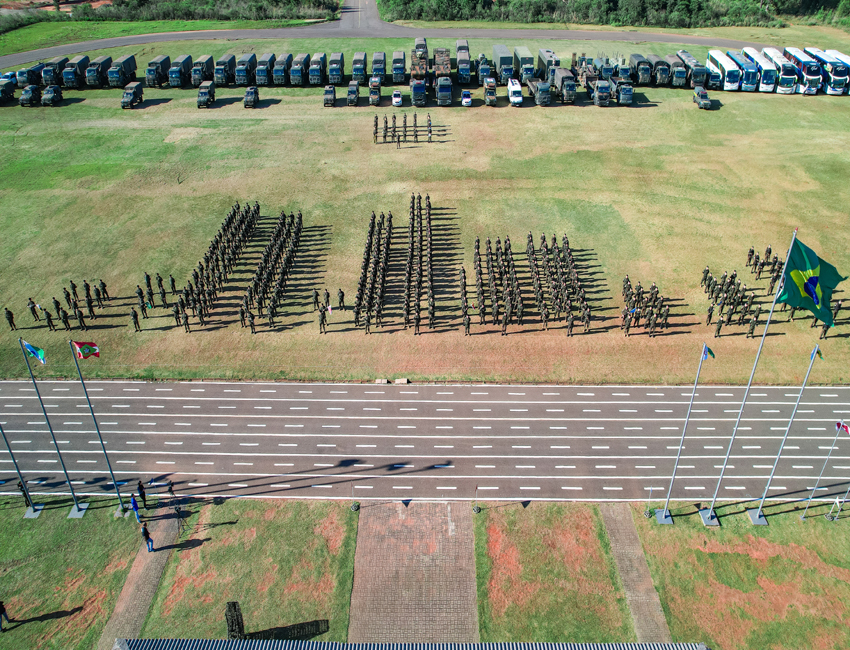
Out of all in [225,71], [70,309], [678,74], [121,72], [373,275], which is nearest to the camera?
[70,309]

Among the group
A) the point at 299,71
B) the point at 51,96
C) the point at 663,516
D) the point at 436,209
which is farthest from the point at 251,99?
the point at 663,516

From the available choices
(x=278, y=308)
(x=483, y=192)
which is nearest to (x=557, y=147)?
(x=483, y=192)

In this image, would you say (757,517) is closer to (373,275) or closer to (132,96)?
(373,275)

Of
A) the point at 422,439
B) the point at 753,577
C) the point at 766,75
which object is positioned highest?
the point at 766,75

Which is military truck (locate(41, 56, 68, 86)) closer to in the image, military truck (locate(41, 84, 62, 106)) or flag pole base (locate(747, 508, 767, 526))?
military truck (locate(41, 84, 62, 106))

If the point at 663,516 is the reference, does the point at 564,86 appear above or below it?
above

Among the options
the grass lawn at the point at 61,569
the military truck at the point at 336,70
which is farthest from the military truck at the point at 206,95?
the grass lawn at the point at 61,569

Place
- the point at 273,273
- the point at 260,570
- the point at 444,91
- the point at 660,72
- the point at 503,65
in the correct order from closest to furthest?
the point at 260,570
the point at 273,273
the point at 444,91
the point at 660,72
the point at 503,65

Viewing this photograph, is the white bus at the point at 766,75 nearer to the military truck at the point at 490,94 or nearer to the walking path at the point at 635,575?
the military truck at the point at 490,94
